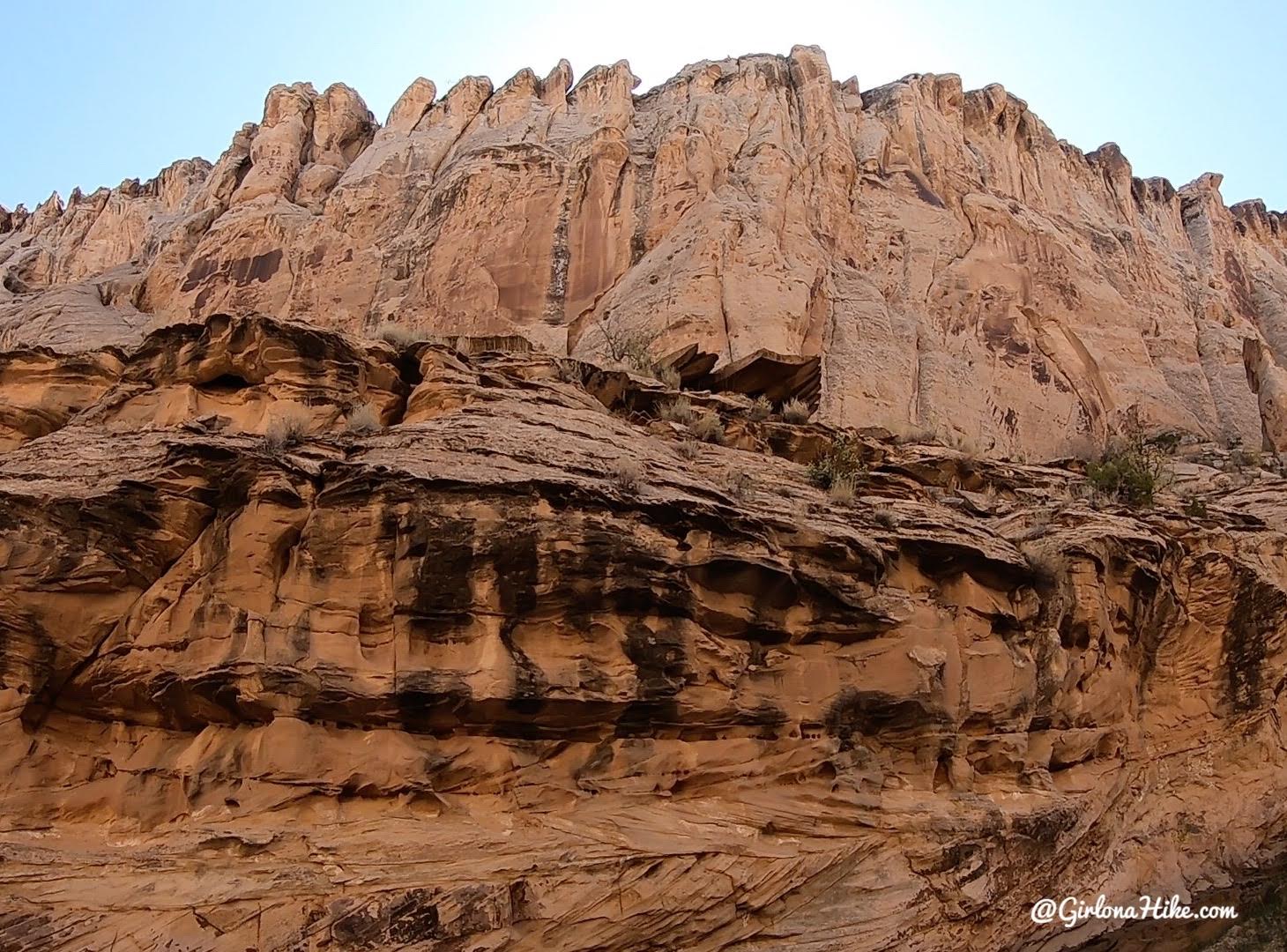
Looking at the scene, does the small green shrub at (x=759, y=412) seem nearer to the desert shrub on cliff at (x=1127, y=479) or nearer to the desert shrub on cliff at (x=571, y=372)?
the desert shrub on cliff at (x=571, y=372)

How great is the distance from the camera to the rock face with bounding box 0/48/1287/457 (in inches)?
857

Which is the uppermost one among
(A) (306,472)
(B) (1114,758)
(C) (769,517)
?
(A) (306,472)

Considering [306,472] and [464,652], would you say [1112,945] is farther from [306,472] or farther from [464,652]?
[306,472]

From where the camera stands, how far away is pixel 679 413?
1466cm

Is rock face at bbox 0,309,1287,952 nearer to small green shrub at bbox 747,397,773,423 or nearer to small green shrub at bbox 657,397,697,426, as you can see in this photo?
small green shrub at bbox 657,397,697,426

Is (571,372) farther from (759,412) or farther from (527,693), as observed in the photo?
(527,693)

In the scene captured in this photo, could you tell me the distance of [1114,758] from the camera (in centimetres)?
1220

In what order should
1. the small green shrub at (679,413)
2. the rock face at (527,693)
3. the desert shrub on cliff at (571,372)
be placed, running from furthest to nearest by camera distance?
the small green shrub at (679,413), the desert shrub on cliff at (571,372), the rock face at (527,693)

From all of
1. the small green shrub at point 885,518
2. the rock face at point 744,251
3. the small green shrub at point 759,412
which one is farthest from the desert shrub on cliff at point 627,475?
the rock face at point 744,251

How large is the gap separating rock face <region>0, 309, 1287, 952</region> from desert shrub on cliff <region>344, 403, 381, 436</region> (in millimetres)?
74

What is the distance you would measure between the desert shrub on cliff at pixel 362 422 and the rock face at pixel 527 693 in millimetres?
74

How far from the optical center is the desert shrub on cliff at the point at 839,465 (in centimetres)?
1330

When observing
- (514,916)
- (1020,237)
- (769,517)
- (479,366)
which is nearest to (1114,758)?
(769,517)

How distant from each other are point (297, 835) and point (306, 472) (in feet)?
11.3
